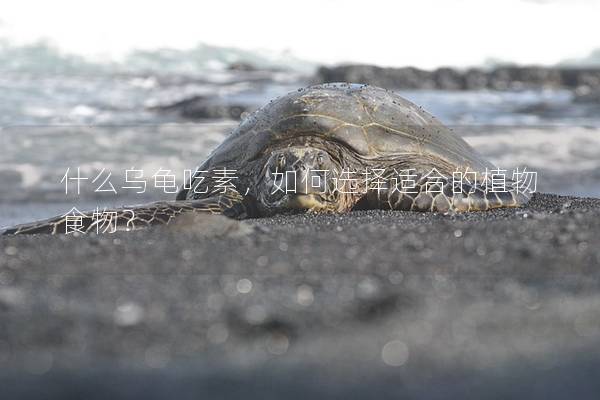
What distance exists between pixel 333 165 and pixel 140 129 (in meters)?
8.81

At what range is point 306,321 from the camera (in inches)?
66.6

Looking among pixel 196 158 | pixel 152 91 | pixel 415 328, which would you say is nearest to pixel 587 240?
pixel 415 328

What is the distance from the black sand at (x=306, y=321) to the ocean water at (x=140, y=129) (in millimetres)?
4549

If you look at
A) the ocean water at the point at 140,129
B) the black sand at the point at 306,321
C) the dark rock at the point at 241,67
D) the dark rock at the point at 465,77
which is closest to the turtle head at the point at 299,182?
the black sand at the point at 306,321

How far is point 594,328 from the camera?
1.66m

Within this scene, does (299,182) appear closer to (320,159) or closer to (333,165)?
(320,159)

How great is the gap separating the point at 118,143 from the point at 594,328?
32.9 feet

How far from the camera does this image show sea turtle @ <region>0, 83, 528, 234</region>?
4402mm

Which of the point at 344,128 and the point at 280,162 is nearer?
the point at 280,162

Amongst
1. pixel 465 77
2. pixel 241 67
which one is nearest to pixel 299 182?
pixel 241 67

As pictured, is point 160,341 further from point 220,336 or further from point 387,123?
point 387,123

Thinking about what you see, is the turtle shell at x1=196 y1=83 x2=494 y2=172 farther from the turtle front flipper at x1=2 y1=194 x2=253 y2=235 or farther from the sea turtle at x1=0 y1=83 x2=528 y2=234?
the turtle front flipper at x1=2 y1=194 x2=253 y2=235

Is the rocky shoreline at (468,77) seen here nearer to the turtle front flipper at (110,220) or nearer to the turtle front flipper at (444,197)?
the turtle front flipper at (444,197)

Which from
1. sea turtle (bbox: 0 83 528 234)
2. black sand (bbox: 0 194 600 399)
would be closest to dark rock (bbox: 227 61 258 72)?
sea turtle (bbox: 0 83 528 234)
